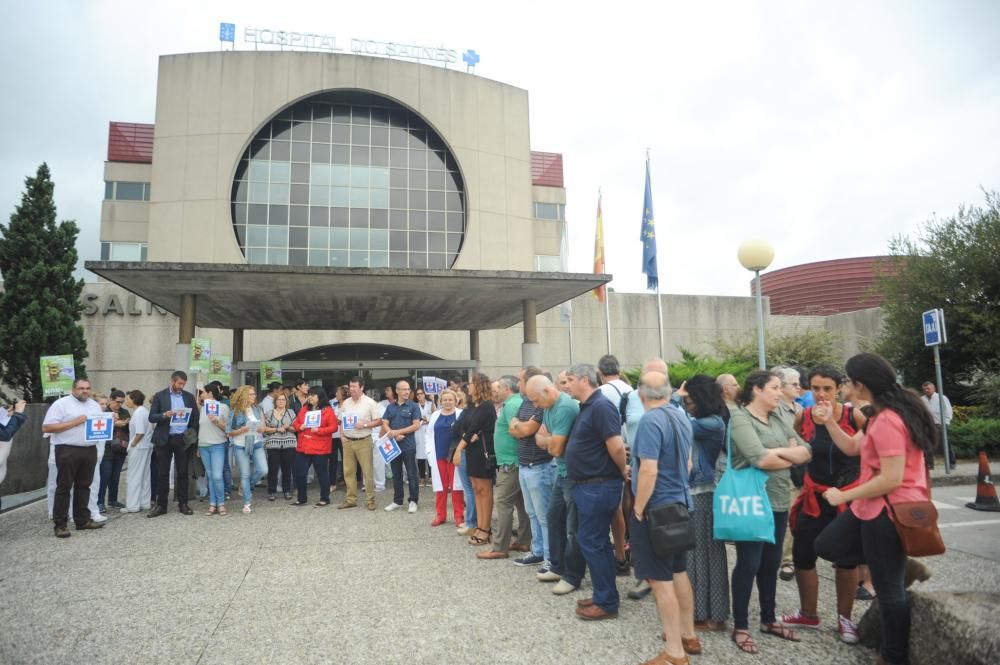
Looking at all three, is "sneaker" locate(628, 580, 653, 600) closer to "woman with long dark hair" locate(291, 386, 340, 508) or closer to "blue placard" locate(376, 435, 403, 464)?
"blue placard" locate(376, 435, 403, 464)

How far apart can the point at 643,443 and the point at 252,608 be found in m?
3.46

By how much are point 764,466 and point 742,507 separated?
12.0 inches

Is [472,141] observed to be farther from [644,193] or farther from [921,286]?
[921,286]

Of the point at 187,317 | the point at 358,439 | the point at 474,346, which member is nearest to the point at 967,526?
the point at 358,439

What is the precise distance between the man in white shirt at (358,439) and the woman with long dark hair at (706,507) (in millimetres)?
5763

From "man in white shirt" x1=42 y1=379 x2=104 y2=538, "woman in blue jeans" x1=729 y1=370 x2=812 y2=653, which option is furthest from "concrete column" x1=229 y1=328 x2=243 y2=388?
"woman in blue jeans" x1=729 y1=370 x2=812 y2=653

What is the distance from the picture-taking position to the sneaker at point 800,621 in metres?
4.09

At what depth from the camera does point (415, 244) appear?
28344 millimetres

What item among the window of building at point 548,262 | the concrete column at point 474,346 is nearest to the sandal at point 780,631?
the concrete column at point 474,346

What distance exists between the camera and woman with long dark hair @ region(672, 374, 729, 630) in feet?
13.7

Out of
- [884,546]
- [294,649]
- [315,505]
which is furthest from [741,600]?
[315,505]

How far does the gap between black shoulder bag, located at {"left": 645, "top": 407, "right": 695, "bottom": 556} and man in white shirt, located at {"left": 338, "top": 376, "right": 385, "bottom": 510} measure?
6.12 m

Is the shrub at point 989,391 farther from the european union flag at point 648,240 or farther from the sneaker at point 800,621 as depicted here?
the sneaker at point 800,621

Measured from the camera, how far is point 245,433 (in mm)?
9164
